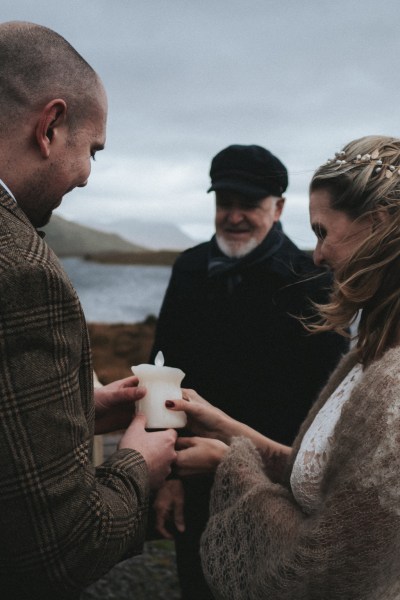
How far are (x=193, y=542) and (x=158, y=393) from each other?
153 centimetres

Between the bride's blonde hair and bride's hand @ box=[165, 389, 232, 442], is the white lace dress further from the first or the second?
bride's hand @ box=[165, 389, 232, 442]

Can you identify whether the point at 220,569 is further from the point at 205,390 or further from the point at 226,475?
the point at 205,390

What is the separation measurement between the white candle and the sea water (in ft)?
27.3

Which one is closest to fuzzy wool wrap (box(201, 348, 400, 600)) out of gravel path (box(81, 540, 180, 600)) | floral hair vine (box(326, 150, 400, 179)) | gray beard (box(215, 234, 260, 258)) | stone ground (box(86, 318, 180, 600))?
floral hair vine (box(326, 150, 400, 179))

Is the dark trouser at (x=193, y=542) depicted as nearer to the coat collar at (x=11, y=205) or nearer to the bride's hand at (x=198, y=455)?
the bride's hand at (x=198, y=455)

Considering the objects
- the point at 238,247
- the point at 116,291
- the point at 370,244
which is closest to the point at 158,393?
the point at 370,244

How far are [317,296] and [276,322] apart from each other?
0.27 m

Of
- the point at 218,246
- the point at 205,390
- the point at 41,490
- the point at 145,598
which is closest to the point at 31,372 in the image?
the point at 41,490

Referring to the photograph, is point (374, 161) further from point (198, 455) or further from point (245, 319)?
point (245, 319)

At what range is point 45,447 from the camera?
134cm

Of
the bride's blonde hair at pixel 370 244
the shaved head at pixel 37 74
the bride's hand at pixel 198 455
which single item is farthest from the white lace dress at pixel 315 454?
the shaved head at pixel 37 74

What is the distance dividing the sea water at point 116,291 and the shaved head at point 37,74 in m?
8.69

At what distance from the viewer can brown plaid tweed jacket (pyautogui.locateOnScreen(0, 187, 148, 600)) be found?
51.9 inches

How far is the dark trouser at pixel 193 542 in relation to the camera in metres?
3.02
